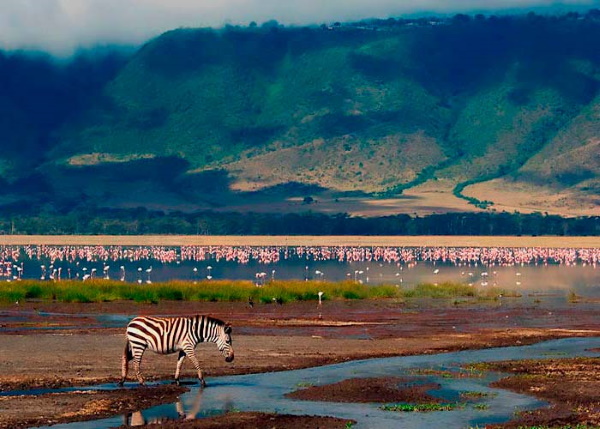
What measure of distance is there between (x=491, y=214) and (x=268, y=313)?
420 feet

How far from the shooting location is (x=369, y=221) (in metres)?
171

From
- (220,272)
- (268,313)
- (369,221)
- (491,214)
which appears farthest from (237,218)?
(268,313)

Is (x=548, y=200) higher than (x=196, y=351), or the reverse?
(x=548, y=200)

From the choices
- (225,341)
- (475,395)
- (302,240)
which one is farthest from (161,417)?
(302,240)

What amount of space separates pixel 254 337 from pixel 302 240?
118 metres

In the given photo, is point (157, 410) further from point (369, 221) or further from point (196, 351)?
point (369, 221)

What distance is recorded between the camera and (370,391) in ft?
89.1

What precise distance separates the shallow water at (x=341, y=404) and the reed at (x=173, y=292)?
2123cm

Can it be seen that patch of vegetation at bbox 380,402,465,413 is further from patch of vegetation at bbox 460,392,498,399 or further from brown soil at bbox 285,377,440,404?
patch of vegetation at bbox 460,392,498,399

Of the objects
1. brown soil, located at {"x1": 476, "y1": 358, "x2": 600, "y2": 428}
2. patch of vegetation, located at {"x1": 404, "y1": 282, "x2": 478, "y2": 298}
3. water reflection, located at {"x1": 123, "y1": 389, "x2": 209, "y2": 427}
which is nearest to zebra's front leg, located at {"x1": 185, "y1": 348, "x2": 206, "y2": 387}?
water reflection, located at {"x1": 123, "y1": 389, "x2": 209, "y2": 427}

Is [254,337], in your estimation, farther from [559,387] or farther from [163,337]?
[559,387]

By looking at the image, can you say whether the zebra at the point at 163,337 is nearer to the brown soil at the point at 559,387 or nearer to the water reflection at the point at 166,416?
the water reflection at the point at 166,416

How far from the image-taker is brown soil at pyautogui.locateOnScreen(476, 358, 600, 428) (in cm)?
2344

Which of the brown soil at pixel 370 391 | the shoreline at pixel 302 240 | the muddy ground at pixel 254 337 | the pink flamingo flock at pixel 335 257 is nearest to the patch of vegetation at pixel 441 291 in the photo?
the muddy ground at pixel 254 337
